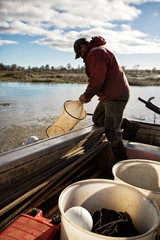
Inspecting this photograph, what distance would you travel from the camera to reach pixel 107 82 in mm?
2957

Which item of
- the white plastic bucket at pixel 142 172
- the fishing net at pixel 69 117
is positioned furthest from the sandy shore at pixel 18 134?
the white plastic bucket at pixel 142 172

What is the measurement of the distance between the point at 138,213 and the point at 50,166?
3.63 feet

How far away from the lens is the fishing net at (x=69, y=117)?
3.61 metres

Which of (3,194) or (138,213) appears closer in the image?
(138,213)

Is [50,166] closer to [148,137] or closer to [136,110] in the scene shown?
[148,137]

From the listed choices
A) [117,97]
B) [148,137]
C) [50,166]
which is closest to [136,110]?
[148,137]

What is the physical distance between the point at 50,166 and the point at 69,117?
1.66m

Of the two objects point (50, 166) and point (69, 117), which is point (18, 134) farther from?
point (50, 166)

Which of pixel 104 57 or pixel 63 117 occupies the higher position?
pixel 104 57

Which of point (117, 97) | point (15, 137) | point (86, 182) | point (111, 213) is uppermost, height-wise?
point (117, 97)

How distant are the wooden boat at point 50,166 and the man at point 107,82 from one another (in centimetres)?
29

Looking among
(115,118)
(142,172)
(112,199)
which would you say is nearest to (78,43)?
(115,118)

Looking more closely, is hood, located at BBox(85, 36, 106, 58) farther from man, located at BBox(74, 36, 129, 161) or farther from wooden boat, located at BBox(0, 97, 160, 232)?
wooden boat, located at BBox(0, 97, 160, 232)

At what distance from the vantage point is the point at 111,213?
1.63m
